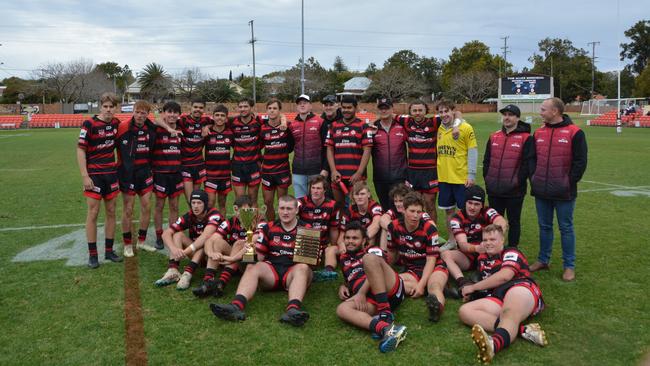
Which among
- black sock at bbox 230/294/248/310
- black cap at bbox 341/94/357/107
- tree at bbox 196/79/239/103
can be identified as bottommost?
black sock at bbox 230/294/248/310

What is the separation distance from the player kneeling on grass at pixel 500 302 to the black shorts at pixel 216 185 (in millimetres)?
3597

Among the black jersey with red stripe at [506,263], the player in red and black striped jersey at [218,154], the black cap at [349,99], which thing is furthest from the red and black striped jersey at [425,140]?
the player in red and black striped jersey at [218,154]

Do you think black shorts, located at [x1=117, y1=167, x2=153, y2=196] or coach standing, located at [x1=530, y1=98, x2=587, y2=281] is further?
black shorts, located at [x1=117, y1=167, x2=153, y2=196]

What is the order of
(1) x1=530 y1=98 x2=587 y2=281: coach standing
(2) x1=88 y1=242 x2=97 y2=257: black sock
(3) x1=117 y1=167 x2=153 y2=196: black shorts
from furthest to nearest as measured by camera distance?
(3) x1=117 y1=167 x2=153 y2=196: black shorts < (2) x1=88 y1=242 x2=97 y2=257: black sock < (1) x1=530 y1=98 x2=587 y2=281: coach standing

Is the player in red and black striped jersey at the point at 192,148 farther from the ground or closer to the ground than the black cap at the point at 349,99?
closer to the ground

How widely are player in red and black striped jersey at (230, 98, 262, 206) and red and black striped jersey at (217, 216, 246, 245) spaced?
1.12 metres

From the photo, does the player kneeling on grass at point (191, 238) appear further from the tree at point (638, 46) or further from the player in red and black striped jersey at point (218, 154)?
the tree at point (638, 46)

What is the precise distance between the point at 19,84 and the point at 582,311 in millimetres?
75022

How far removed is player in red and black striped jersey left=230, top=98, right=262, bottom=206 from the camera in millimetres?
6723

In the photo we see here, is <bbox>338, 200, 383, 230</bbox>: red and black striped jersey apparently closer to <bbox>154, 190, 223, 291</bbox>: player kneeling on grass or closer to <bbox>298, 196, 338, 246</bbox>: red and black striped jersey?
<bbox>298, 196, 338, 246</bbox>: red and black striped jersey

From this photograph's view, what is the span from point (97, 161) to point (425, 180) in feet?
13.1

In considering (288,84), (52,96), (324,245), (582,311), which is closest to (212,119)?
(324,245)

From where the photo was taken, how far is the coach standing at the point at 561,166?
16.8 ft

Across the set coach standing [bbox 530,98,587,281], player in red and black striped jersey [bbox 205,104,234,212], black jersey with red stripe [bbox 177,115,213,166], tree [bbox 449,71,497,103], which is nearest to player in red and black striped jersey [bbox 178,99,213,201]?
black jersey with red stripe [bbox 177,115,213,166]
